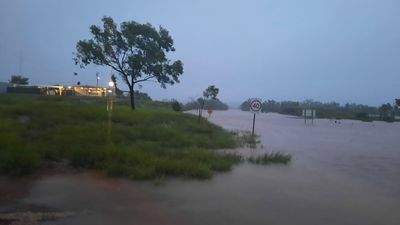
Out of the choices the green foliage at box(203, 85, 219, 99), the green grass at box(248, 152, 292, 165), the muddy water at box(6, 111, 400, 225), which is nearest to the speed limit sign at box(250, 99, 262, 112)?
the green grass at box(248, 152, 292, 165)

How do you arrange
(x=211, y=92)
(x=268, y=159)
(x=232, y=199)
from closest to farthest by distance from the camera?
(x=232, y=199) → (x=268, y=159) → (x=211, y=92)

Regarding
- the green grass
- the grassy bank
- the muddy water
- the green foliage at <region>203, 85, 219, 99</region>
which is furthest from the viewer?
the green foliage at <region>203, 85, 219, 99</region>

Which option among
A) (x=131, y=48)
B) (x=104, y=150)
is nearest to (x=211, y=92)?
(x=131, y=48)

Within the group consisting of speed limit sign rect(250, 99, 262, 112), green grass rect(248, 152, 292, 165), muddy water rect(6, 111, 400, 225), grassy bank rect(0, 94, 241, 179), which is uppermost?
speed limit sign rect(250, 99, 262, 112)

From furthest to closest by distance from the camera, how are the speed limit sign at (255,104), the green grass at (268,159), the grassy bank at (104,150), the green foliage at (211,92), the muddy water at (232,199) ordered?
the green foliage at (211,92) → the speed limit sign at (255,104) → the green grass at (268,159) → the grassy bank at (104,150) → the muddy water at (232,199)

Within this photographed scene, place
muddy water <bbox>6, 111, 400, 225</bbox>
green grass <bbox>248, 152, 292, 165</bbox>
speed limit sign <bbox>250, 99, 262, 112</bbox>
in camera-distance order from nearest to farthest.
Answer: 1. muddy water <bbox>6, 111, 400, 225</bbox>
2. green grass <bbox>248, 152, 292, 165</bbox>
3. speed limit sign <bbox>250, 99, 262, 112</bbox>

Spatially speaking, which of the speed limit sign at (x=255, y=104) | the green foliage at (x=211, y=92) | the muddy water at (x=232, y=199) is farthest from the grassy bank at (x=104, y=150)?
the green foliage at (x=211, y=92)

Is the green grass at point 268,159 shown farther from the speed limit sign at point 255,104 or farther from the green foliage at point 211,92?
the green foliage at point 211,92

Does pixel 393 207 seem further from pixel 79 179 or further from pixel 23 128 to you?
pixel 23 128

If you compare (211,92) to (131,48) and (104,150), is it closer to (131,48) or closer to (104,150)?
(131,48)

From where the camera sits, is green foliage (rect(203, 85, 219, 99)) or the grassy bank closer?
the grassy bank

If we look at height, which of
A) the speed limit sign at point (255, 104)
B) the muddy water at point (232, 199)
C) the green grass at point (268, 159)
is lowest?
the muddy water at point (232, 199)

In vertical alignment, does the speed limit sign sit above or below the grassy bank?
above

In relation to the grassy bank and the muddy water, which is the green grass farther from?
the muddy water
